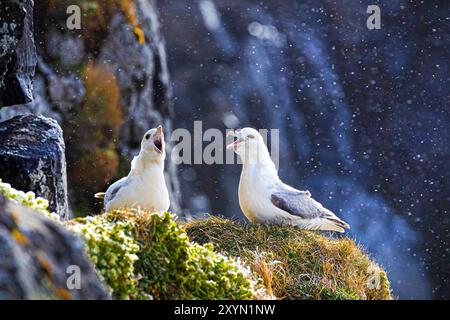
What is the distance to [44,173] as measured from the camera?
14.0 feet

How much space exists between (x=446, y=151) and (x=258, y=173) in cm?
392

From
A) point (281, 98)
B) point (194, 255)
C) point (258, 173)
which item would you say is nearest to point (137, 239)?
point (194, 255)

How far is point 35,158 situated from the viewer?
4238 millimetres

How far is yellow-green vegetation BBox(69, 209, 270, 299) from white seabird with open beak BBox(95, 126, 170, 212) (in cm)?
95

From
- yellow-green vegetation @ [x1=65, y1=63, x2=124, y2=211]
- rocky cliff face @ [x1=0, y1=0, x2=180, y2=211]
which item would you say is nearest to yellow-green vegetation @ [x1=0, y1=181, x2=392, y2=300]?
yellow-green vegetation @ [x1=65, y1=63, x2=124, y2=211]

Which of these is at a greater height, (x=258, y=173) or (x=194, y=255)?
(x=258, y=173)

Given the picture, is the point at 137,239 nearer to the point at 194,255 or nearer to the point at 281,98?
the point at 194,255

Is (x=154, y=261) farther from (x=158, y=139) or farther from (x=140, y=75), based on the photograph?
(x=140, y=75)

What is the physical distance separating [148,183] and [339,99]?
14.3 feet

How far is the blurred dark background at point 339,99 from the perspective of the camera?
25.9 feet

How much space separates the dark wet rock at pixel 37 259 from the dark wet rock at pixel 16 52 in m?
2.26

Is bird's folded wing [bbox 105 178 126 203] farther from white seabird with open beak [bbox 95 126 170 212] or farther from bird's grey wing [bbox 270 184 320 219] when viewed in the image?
bird's grey wing [bbox 270 184 320 219]

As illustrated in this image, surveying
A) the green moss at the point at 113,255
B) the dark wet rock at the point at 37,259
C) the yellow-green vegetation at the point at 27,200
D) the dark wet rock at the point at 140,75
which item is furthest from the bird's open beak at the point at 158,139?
the dark wet rock at the point at 140,75
